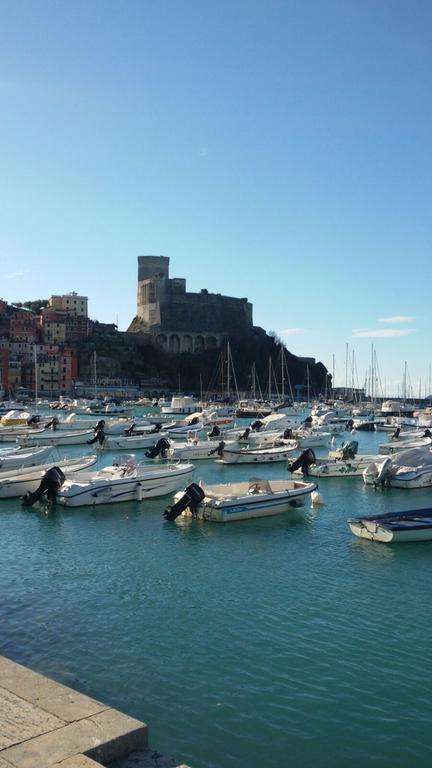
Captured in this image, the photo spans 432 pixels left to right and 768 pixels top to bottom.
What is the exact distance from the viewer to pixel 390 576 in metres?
18.2

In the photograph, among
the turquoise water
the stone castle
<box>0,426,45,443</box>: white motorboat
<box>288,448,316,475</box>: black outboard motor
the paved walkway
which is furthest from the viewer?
the stone castle

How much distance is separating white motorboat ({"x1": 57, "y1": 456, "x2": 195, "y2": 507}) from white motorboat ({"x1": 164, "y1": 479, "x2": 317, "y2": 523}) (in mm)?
3426

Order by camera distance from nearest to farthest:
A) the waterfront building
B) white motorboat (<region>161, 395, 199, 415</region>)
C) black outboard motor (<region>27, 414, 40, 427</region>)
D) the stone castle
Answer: black outboard motor (<region>27, 414, 40, 427</region>), white motorboat (<region>161, 395, 199, 415</region>), the waterfront building, the stone castle

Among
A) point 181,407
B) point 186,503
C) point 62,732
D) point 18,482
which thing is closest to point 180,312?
point 181,407

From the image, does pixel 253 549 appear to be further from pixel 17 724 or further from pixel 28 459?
pixel 28 459

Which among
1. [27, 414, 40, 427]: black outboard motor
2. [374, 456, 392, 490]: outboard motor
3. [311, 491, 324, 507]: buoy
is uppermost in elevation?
[27, 414, 40, 427]: black outboard motor

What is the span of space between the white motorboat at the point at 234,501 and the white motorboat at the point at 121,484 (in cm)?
343

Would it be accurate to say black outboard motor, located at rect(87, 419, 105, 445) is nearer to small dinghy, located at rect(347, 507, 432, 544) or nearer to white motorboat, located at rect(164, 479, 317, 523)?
white motorboat, located at rect(164, 479, 317, 523)

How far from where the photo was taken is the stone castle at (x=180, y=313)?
15775cm

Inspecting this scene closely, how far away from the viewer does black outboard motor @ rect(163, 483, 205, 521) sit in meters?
24.4

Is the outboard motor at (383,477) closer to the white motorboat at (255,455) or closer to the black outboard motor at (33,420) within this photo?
the white motorboat at (255,455)

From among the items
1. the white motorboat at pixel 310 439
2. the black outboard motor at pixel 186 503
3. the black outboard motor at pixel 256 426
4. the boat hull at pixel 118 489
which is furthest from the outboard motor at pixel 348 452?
the black outboard motor at pixel 256 426

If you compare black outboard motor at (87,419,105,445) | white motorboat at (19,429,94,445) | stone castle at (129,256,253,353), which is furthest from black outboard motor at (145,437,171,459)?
stone castle at (129,256,253,353)

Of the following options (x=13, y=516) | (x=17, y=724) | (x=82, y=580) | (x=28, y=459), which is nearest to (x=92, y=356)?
(x=28, y=459)
